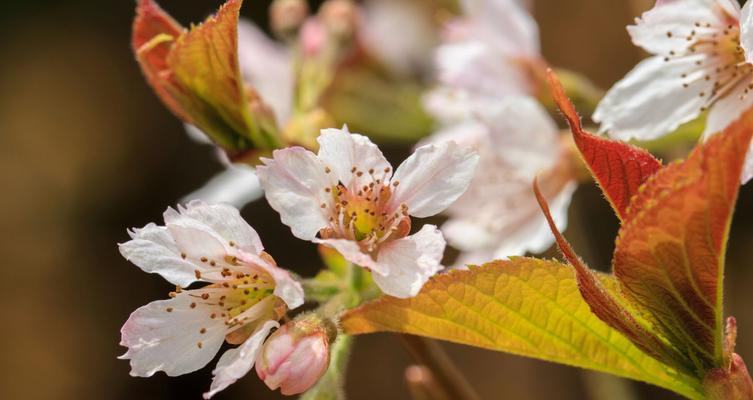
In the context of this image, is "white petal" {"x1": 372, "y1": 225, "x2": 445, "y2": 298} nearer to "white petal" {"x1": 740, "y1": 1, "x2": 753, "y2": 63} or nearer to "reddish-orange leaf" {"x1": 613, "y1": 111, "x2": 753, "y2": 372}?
"reddish-orange leaf" {"x1": 613, "y1": 111, "x2": 753, "y2": 372}

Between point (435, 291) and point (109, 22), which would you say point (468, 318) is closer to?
point (435, 291)

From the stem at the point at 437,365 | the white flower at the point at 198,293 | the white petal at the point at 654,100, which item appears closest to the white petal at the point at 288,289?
the white flower at the point at 198,293

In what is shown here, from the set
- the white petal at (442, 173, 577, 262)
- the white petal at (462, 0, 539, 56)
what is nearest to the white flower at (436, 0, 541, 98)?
the white petal at (462, 0, 539, 56)

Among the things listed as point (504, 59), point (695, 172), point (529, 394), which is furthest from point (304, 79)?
point (529, 394)

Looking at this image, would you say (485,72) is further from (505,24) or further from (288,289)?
(288,289)

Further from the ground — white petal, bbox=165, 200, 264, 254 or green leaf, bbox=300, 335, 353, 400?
white petal, bbox=165, 200, 264, 254
